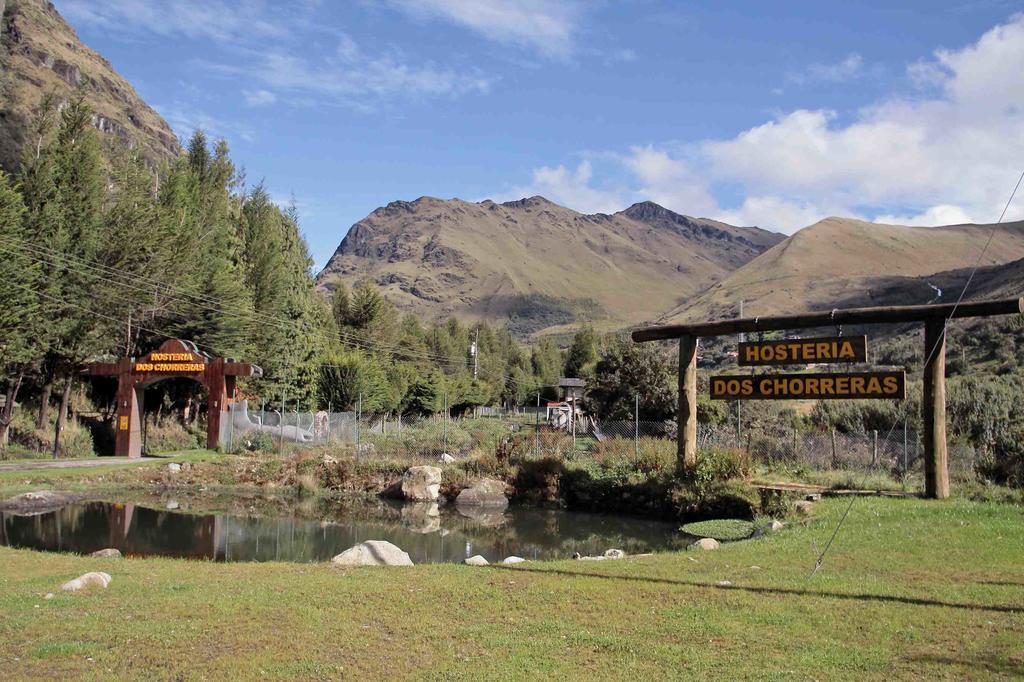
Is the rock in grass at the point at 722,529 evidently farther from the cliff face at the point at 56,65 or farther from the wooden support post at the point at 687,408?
the cliff face at the point at 56,65

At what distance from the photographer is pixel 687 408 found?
64.9ft

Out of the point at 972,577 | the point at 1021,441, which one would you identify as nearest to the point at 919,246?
the point at 1021,441

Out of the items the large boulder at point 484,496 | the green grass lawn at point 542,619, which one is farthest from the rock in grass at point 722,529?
the large boulder at point 484,496

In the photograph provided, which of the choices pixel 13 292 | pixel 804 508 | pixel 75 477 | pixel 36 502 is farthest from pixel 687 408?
pixel 13 292

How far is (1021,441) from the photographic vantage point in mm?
20656

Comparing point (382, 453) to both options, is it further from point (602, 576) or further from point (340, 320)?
point (340, 320)

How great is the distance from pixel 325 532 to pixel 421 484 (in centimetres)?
701

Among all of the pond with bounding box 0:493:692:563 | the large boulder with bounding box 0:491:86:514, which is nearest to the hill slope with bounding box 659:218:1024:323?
the pond with bounding box 0:493:692:563

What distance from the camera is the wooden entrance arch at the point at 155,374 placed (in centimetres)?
3369

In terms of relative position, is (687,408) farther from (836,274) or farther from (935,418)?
(836,274)

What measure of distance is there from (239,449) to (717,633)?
30.8 m

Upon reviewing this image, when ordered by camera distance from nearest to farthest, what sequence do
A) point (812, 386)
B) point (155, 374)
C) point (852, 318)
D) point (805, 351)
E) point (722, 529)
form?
1. point (852, 318)
2. point (722, 529)
3. point (812, 386)
4. point (805, 351)
5. point (155, 374)

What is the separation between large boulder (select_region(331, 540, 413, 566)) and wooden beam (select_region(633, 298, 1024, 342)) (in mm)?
10261

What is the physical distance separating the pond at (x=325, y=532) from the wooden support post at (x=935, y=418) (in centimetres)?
538
